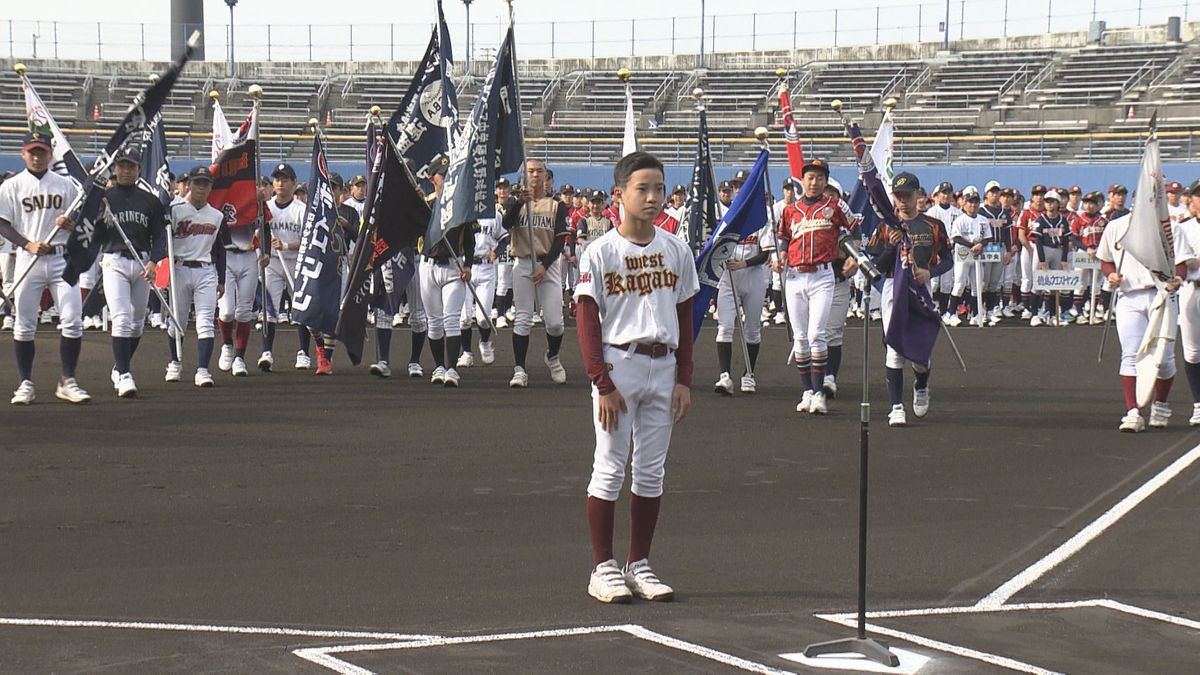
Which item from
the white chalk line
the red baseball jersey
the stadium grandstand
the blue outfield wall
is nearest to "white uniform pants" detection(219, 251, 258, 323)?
the red baseball jersey

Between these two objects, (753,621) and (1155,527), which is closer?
(753,621)

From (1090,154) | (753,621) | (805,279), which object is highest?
(1090,154)

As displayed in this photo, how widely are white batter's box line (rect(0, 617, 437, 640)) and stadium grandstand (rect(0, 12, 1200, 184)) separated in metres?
35.1

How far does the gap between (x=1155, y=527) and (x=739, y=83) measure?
139 feet

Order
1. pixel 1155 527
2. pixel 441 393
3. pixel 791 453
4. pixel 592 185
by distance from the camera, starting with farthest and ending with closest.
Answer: pixel 592 185 < pixel 441 393 < pixel 791 453 < pixel 1155 527

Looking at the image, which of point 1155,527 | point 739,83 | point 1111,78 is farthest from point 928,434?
point 739,83

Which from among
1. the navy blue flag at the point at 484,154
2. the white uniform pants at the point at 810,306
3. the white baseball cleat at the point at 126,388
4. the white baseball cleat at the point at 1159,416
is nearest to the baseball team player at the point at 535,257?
the navy blue flag at the point at 484,154

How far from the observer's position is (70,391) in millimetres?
14031

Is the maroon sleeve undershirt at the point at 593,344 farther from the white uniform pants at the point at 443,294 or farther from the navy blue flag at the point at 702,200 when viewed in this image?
the navy blue flag at the point at 702,200

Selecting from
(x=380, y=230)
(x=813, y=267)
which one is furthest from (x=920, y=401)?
(x=380, y=230)

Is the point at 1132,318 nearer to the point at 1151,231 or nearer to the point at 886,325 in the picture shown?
the point at 1151,231

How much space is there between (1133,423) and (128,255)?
8686mm

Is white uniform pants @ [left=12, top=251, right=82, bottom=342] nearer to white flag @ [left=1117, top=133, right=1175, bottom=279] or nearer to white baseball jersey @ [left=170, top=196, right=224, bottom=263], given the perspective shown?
white baseball jersey @ [left=170, top=196, right=224, bottom=263]

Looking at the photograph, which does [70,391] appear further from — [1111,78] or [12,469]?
[1111,78]
